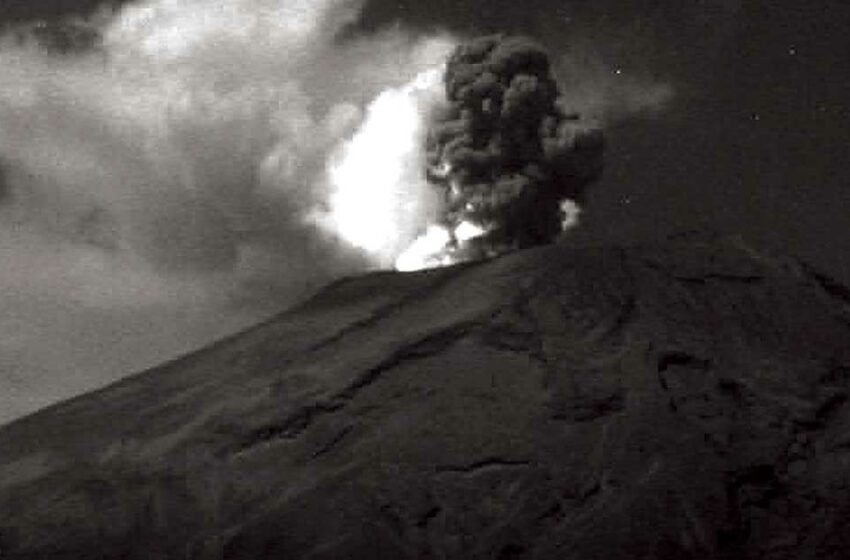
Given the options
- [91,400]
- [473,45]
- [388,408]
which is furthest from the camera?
[473,45]

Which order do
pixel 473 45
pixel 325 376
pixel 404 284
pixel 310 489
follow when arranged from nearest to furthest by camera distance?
pixel 310 489, pixel 325 376, pixel 404 284, pixel 473 45

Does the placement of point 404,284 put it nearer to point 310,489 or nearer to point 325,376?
point 325,376

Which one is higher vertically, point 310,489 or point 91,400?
point 91,400

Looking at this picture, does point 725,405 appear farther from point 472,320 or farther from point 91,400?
point 91,400

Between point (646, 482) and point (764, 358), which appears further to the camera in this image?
point (764, 358)

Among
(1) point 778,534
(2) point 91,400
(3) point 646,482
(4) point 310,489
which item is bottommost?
(1) point 778,534

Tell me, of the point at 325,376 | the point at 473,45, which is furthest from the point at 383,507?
the point at 473,45
